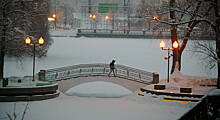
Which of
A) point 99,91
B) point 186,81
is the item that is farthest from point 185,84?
point 99,91

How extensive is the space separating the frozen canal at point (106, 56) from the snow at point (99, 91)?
5.72 m

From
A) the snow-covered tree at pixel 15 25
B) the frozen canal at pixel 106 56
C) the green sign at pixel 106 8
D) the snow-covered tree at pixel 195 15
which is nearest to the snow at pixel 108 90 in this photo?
the frozen canal at pixel 106 56

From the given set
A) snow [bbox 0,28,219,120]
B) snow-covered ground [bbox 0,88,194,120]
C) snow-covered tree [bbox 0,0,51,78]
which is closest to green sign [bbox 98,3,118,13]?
snow [bbox 0,28,219,120]

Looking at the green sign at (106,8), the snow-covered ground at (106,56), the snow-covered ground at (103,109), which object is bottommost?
the snow-covered ground at (103,109)

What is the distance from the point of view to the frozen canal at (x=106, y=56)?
127 feet

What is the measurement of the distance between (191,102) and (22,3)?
15813 millimetres

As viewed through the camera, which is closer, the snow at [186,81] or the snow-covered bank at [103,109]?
the snow-covered bank at [103,109]

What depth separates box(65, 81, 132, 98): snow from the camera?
28783 millimetres

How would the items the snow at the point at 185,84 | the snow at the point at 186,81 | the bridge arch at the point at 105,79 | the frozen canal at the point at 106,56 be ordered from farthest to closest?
the frozen canal at the point at 106,56 → the bridge arch at the point at 105,79 → the snow at the point at 186,81 → the snow at the point at 185,84

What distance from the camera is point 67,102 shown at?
77.0ft

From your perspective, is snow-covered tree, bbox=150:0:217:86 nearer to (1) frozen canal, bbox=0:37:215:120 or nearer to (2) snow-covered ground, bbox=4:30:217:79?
(1) frozen canal, bbox=0:37:215:120

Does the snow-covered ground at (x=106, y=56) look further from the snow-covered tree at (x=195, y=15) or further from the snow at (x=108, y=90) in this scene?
the snow-covered tree at (x=195, y=15)

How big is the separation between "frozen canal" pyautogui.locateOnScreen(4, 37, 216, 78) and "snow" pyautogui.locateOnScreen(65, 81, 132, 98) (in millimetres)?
5718

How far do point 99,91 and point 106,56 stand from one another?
2102 centimetres
